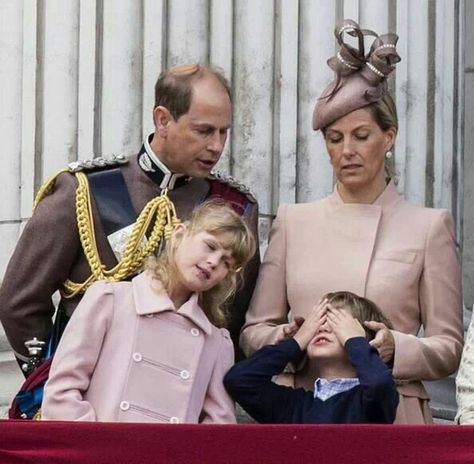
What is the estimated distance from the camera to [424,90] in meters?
7.09

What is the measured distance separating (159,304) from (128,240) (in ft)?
1.24

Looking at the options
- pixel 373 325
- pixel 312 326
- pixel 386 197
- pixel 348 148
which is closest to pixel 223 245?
pixel 312 326

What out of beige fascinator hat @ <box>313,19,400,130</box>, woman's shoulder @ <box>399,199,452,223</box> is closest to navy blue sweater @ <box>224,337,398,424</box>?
woman's shoulder @ <box>399,199,452,223</box>

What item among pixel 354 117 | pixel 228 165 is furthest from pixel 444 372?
pixel 228 165

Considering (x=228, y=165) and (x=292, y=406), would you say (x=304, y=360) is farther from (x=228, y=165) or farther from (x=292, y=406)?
(x=228, y=165)

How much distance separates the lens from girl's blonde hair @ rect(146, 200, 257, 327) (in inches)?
219

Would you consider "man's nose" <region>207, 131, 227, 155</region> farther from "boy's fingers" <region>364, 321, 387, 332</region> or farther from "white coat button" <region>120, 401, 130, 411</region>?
"white coat button" <region>120, 401, 130, 411</region>

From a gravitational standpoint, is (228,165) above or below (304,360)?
above

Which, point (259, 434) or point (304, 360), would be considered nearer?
point (259, 434)

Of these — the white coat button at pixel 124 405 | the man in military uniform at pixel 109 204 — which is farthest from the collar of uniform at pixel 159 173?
the white coat button at pixel 124 405

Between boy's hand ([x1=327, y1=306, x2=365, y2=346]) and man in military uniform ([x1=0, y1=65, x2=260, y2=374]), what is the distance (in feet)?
1.41

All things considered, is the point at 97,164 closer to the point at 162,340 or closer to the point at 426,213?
the point at 162,340

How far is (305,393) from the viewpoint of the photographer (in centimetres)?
565

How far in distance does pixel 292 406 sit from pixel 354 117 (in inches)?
33.2
